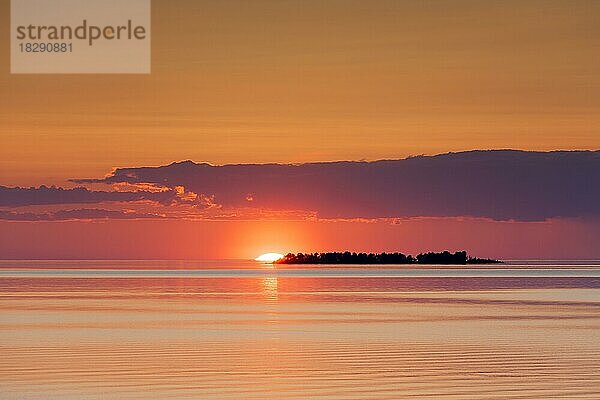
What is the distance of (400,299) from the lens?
6931 cm

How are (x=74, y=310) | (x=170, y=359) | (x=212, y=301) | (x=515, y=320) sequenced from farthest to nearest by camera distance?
(x=212, y=301), (x=74, y=310), (x=515, y=320), (x=170, y=359)

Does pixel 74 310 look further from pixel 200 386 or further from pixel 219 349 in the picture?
pixel 200 386

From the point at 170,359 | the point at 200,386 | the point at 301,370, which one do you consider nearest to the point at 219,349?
the point at 170,359

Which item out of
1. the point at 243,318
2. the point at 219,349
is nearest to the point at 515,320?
the point at 243,318

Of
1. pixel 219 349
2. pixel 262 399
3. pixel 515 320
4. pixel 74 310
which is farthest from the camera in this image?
pixel 74 310

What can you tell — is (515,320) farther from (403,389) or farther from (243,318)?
(403,389)

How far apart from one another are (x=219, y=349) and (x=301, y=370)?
6.10 meters

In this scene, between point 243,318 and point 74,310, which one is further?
point 74,310

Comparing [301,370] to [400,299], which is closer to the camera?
[301,370]

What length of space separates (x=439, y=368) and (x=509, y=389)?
3.95 m

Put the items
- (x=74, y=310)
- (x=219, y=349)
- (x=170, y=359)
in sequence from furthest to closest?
(x=74, y=310) < (x=219, y=349) < (x=170, y=359)

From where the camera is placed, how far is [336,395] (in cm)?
2378

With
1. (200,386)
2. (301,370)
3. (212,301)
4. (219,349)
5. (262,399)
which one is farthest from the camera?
(212,301)

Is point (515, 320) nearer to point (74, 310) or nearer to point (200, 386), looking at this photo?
point (74, 310)
